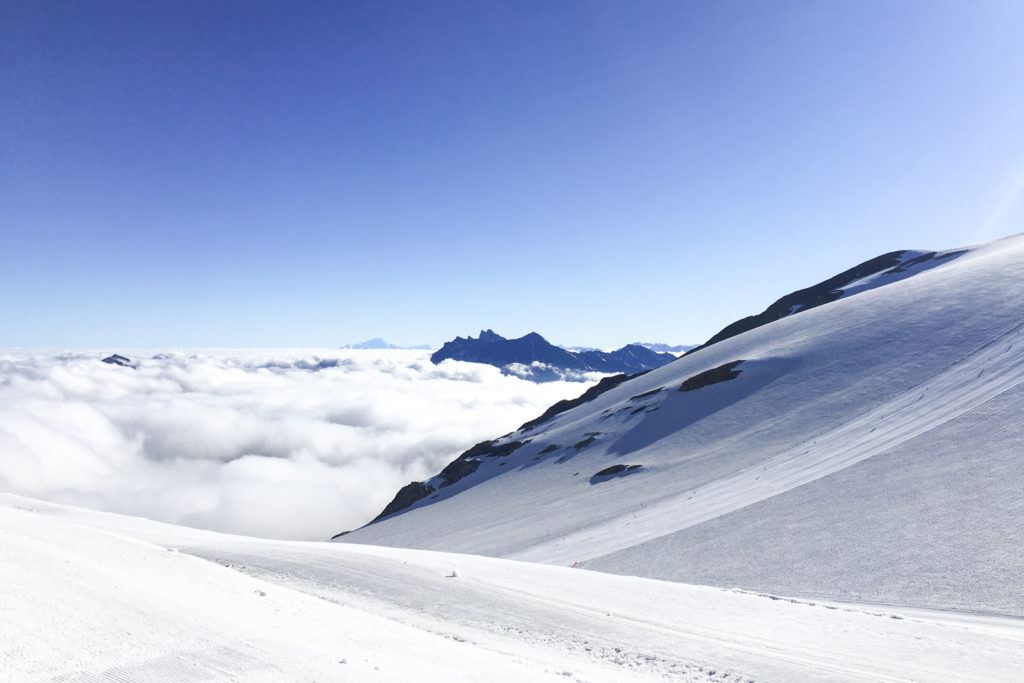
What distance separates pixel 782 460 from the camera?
32969 mm

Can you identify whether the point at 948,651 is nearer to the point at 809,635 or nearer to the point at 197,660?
the point at 809,635

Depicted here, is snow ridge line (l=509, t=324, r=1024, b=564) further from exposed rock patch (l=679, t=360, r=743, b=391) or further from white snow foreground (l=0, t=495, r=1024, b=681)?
exposed rock patch (l=679, t=360, r=743, b=391)

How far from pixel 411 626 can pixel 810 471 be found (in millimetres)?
26202

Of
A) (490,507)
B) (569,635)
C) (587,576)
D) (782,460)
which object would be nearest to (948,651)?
(569,635)

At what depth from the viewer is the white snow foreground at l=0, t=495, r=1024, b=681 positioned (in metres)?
5.84

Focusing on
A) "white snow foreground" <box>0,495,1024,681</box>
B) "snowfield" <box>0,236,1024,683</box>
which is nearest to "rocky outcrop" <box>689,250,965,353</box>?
"snowfield" <box>0,236,1024,683</box>

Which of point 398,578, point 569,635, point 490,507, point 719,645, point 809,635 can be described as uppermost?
point 398,578

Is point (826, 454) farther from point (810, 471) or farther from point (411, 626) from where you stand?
point (411, 626)

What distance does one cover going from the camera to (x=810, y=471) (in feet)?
91.7

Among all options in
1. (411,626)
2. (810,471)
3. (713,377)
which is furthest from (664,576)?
(713,377)

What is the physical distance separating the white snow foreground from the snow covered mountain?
4.52 meters

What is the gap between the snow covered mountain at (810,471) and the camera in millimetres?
16703

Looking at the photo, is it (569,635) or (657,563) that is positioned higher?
(569,635)

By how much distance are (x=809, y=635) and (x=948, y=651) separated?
2.41 meters
